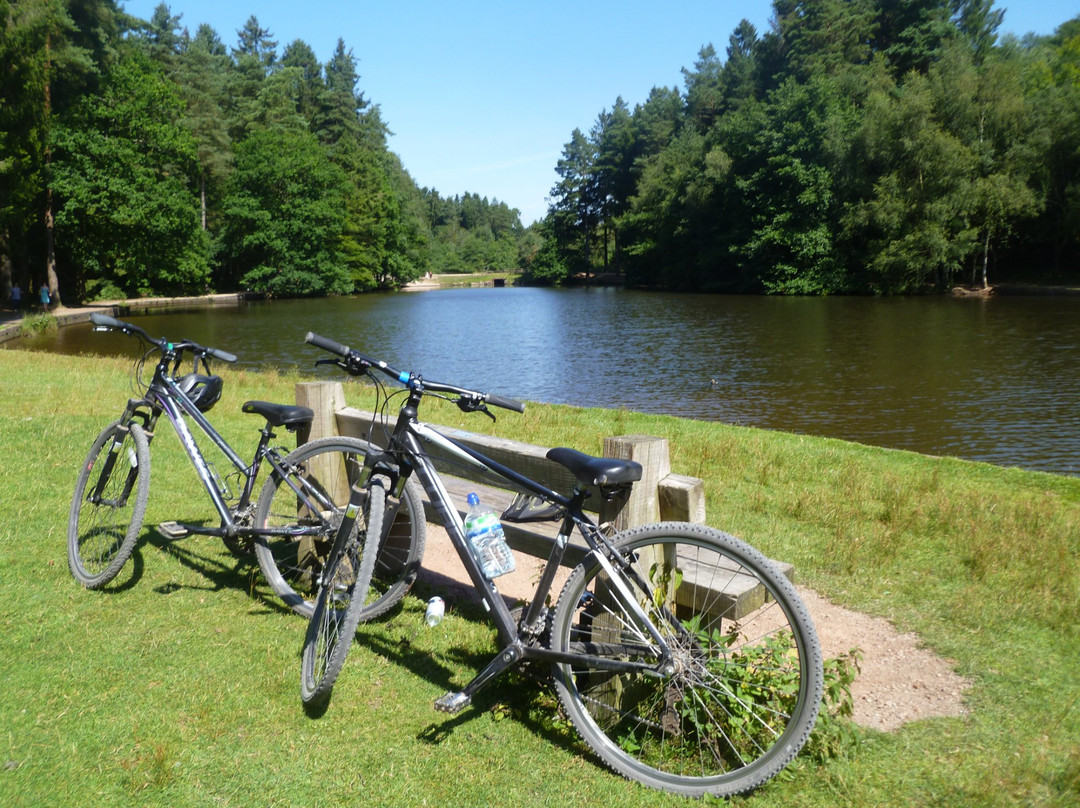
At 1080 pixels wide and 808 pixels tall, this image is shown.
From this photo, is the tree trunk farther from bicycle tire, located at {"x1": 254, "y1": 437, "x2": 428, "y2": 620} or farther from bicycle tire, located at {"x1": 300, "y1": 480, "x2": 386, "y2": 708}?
bicycle tire, located at {"x1": 300, "y1": 480, "x2": 386, "y2": 708}

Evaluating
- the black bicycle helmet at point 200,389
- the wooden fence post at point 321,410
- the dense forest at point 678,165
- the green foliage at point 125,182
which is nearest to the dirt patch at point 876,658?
the wooden fence post at point 321,410

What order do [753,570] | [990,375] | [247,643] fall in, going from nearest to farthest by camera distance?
[753,570] < [247,643] < [990,375]

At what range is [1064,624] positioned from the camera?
451 centimetres

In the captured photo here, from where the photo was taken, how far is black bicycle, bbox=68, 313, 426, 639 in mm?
4129

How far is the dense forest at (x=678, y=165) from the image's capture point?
41062 millimetres

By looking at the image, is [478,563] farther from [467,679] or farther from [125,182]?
[125,182]

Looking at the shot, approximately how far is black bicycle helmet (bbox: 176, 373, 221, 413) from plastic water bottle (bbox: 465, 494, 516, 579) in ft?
6.81

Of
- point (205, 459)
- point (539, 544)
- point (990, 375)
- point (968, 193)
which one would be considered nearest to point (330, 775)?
point (539, 544)

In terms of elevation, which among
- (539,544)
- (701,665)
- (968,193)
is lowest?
(701,665)

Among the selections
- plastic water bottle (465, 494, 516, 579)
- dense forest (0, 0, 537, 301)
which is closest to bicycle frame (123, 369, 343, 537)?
plastic water bottle (465, 494, 516, 579)

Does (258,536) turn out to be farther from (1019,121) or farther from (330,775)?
(1019,121)

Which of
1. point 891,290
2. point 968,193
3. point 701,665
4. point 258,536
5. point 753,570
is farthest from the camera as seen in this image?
point 891,290

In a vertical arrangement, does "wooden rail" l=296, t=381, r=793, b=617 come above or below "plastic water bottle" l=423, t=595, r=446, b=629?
above

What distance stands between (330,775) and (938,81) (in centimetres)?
5009
